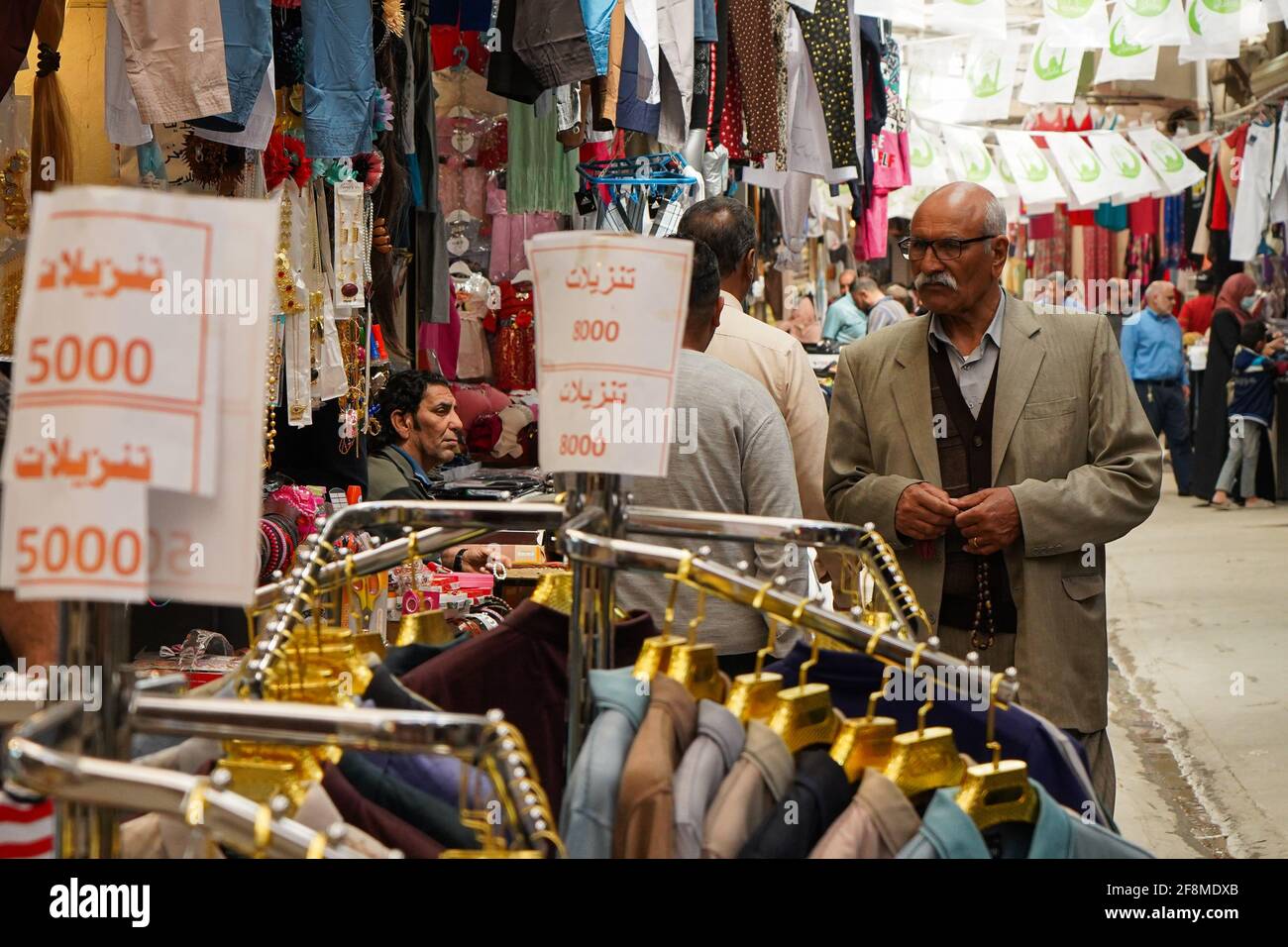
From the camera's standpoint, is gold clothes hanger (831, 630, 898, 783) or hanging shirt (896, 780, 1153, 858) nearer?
hanging shirt (896, 780, 1153, 858)

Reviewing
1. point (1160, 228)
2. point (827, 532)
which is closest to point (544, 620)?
point (827, 532)

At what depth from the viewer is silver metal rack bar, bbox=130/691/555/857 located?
115 cm

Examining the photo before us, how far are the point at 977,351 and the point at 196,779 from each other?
2.40m

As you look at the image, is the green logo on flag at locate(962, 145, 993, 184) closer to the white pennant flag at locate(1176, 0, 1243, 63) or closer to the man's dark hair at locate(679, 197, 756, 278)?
the white pennant flag at locate(1176, 0, 1243, 63)

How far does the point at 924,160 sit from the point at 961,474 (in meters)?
10.3

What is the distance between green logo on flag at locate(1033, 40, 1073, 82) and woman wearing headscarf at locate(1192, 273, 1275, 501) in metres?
2.70

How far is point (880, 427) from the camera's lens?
324cm

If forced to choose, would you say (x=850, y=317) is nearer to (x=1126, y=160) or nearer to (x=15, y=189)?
(x=1126, y=160)

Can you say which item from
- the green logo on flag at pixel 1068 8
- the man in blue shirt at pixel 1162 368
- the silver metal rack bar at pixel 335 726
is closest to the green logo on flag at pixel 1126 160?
the man in blue shirt at pixel 1162 368

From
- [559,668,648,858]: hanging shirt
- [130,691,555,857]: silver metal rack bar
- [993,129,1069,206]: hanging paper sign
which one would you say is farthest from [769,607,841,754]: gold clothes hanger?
[993,129,1069,206]: hanging paper sign

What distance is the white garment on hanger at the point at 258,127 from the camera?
147 inches

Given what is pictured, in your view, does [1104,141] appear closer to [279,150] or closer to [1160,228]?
[1160,228]

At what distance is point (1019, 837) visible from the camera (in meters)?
1.59

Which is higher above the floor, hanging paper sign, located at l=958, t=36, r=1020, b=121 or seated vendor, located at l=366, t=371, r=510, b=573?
hanging paper sign, located at l=958, t=36, r=1020, b=121
